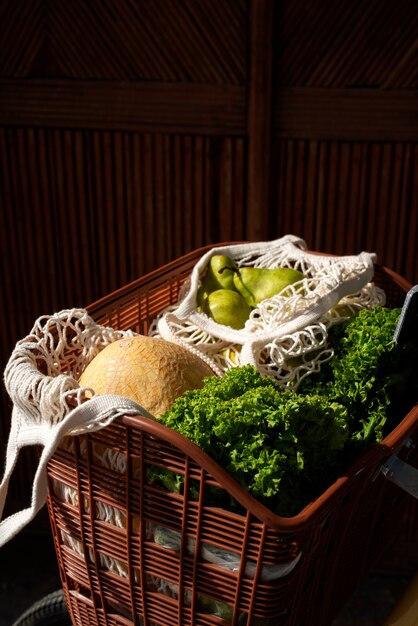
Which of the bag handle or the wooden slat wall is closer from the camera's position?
the bag handle

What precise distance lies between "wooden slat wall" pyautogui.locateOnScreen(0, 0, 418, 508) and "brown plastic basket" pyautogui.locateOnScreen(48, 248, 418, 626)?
4.57ft

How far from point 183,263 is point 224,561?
88 centimetres

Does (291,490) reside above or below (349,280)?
below

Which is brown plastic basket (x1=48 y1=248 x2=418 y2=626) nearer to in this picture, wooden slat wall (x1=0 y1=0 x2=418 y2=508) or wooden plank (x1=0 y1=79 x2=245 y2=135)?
wooden slat wall (x1=0 y1=0 x2=418 y2=508)

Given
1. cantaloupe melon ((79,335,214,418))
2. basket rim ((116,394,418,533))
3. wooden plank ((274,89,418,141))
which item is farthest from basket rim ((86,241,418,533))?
wooden plank ((274,89,418,141))

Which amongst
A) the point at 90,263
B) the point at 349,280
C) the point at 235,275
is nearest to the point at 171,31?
the point at 90,263

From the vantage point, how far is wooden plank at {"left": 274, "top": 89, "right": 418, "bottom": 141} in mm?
2441

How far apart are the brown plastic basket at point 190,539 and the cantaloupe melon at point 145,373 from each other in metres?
0.13

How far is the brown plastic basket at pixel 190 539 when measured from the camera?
3.43 feet

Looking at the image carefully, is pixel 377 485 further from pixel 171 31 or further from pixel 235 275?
pixel 171 31

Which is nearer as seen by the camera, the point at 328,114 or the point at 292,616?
the point at 292,616

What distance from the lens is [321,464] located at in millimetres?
1179

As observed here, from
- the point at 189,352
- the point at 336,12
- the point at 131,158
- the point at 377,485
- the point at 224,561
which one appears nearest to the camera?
the point at 224,561

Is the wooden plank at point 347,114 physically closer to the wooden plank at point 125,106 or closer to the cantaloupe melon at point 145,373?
the wooden plank at point 125,106
